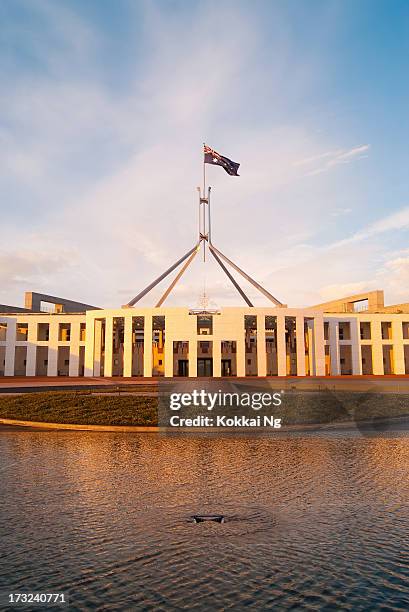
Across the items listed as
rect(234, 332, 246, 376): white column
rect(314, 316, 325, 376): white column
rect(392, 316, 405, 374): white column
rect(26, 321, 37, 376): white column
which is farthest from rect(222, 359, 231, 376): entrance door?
rect(26, 321, 37, 376): white column

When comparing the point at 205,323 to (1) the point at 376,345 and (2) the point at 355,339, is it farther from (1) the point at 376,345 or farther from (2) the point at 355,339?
(1) the point at 376,345

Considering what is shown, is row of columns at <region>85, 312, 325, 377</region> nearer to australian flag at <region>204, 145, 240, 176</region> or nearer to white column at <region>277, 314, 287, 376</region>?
white column at <region>277, 314, 287, 376</region>

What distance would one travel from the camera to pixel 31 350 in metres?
64.1

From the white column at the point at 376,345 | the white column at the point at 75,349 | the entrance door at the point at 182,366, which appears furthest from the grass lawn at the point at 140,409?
the entrance door at the point at 182,366

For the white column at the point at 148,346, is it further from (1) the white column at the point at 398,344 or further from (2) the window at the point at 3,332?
(1) the white column at the point at 398,344

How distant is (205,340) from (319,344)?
49.7ft

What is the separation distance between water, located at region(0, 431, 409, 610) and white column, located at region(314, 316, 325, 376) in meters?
45.3

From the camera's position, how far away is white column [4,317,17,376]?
6319 centimetres

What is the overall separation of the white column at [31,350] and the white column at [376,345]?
46642 millimetres

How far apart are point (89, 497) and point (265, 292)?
53.6 m

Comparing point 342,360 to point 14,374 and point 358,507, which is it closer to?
point 14,374

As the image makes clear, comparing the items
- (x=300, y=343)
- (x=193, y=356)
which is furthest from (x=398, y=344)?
(x=193, y=356)

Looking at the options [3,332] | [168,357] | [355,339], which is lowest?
→ [168,357]

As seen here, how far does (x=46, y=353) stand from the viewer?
70.3m
